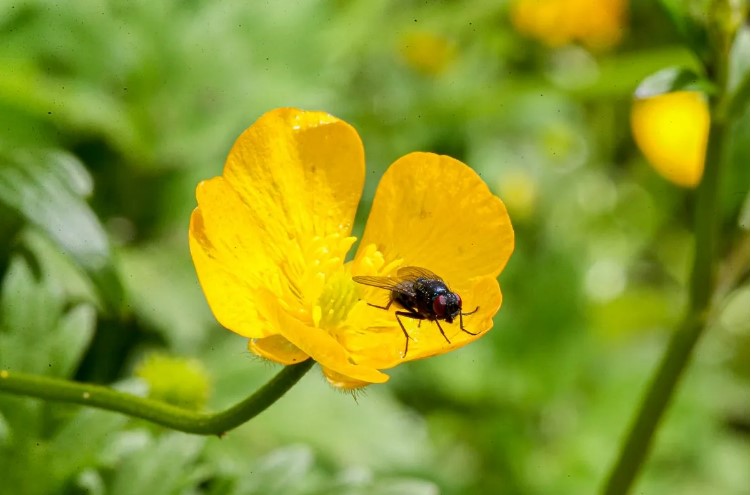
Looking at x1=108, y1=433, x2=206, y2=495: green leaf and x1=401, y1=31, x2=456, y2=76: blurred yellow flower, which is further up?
x1=108, y1=433, x2=206, y2=495: green leaf

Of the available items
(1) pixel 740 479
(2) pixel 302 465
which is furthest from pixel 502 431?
(2) pixel 302 465

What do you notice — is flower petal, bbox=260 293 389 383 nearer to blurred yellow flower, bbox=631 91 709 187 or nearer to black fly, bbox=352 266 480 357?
black fly, bbox=352 266 480 357

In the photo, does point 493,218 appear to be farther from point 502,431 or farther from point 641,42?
point 641,42

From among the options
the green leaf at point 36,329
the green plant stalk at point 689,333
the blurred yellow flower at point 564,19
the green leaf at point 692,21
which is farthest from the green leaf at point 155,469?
the blurred yellow flower at point 564,19

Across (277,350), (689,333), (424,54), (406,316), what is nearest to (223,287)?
(277,350)

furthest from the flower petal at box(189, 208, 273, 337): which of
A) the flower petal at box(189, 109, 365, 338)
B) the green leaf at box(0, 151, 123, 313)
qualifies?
the green leaf at box(0, 151, 123, 313)

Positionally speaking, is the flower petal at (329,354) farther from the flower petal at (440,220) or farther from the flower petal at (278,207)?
the flower petal at (440,220)
